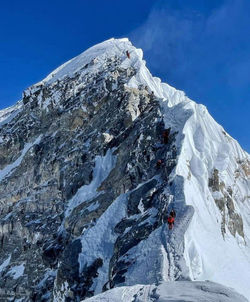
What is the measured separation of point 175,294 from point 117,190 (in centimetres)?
2319

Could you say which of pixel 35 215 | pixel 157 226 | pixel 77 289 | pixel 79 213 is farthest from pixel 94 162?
pixel 157 226

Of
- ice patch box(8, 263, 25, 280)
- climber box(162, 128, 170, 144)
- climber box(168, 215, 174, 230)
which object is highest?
climber box(162, 128, 170, 144)

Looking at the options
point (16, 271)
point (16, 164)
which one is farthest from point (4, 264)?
point (16, 164)

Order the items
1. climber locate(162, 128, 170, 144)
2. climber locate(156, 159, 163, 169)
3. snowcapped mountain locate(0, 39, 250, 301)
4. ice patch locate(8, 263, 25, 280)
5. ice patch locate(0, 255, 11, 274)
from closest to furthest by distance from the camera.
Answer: snowcapped mountain locate(0, 39, 250, 301), climber locate(156, 159, 163, 169), climber locate(162, 128, 170, 144), ice patch locate(8, 263, 25, 280), ice patch locate(0, 255, 11, 274)

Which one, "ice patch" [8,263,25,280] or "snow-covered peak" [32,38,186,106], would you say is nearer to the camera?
"ice patch" [8,263,25,280]

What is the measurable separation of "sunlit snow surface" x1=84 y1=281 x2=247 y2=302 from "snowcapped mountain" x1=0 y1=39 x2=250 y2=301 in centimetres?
7

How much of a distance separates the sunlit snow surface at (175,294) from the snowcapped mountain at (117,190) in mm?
69

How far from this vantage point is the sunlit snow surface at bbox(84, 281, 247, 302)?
15484 millimetres

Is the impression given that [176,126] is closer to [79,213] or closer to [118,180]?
[118,180]

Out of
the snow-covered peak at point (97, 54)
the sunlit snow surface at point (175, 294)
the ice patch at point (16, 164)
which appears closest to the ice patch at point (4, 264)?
the ice patch at point (16, 164)

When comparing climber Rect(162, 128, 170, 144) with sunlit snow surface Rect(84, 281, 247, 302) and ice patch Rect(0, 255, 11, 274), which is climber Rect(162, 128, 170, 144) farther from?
sunlit snow surface Rect(84, 281, 247, 302)

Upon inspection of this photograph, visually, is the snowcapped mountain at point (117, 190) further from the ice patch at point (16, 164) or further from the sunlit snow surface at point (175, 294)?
the ice patch at point (16, 164)

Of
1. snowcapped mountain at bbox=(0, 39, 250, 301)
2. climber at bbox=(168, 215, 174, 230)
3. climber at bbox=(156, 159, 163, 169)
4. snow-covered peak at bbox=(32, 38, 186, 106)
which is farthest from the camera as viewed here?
→ snow-covered peak at bbox=(32, 38, 186, 106)

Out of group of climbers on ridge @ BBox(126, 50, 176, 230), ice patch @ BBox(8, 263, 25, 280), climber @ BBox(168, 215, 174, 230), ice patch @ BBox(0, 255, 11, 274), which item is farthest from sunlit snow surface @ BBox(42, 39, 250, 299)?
ice patch @ BBox(0, 255, 11, 274)
